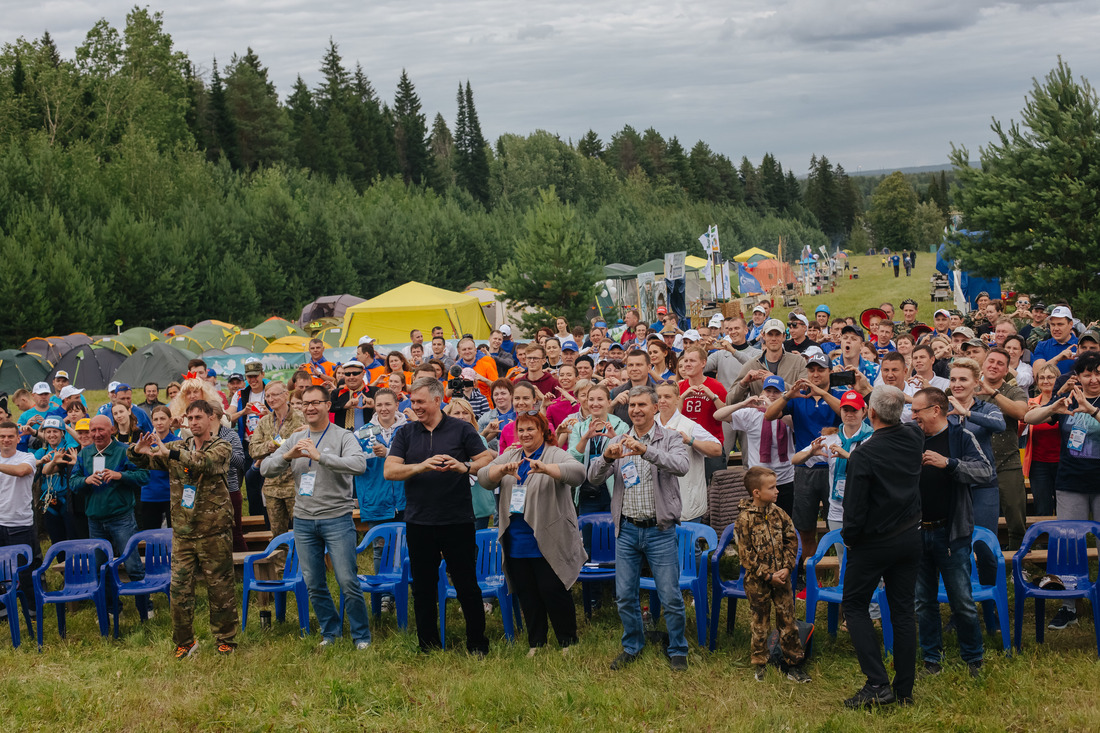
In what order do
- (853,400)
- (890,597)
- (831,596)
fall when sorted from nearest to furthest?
1. (890,597)
2. (831,596)
3. (853,400)

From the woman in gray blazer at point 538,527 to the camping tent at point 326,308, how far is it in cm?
3422

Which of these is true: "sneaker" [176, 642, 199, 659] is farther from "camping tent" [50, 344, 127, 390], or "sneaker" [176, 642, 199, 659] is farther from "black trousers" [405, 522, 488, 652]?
"camping tent" [50, 344, 127, 390]

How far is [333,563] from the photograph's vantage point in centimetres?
614

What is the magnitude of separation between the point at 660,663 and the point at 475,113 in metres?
84.0

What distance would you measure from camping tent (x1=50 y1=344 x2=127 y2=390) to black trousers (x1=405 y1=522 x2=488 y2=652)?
2091cm

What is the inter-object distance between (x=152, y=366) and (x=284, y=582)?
717 inches

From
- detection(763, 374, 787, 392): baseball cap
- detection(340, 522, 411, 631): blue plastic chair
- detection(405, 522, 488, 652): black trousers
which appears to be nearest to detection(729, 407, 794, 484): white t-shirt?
detection(763, 374, 787, 392): baseball cap

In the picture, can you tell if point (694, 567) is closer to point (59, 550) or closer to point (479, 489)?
point (479, 489)

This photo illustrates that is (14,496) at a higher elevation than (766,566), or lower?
higher

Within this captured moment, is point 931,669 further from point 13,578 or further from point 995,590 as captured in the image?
point 13,578

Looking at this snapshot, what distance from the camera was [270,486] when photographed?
Answer: 7.45m

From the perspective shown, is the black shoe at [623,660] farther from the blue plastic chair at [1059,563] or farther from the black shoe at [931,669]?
the blue plastic chair at [1059,563]

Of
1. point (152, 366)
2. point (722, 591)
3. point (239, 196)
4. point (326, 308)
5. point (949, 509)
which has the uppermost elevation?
point (239, 196)

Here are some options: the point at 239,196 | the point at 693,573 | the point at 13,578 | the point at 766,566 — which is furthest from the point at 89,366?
the point at 239,196
